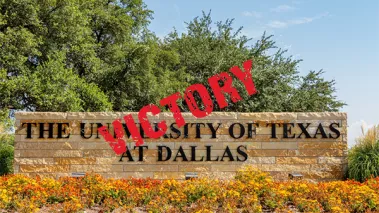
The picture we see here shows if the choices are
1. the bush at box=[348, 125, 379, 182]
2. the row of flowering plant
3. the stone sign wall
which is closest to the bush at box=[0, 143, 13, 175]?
the stone sign wall

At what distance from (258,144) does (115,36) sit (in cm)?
1400

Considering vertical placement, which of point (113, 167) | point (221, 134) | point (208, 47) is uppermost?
point (208, 47)

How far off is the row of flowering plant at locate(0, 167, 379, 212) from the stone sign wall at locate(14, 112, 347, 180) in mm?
2661

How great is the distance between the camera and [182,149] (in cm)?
1056

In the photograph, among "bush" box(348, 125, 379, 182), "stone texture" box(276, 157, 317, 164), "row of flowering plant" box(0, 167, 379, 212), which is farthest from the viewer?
"stone texture" box(276, 157, 317, 164)

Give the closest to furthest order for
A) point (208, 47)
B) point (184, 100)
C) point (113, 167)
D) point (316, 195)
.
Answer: point (316, 195)
point (113, 167)
point (184, 100)
point (208, 47)

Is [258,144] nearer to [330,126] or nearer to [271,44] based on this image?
[330,126]

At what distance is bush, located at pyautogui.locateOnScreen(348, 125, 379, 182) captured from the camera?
10.1 metres

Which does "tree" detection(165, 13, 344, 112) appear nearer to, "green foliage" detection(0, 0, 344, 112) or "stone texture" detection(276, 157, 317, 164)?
"green foliage" detection(0, 0, 344, 112)

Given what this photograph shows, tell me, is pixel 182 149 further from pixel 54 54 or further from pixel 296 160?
pixel 54 54

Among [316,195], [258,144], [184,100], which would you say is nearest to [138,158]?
[258,144]

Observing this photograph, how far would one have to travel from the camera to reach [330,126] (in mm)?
10820

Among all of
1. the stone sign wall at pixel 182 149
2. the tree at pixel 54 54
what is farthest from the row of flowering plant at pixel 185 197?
the tree at pixel 54 54

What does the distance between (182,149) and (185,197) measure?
3.76 m
